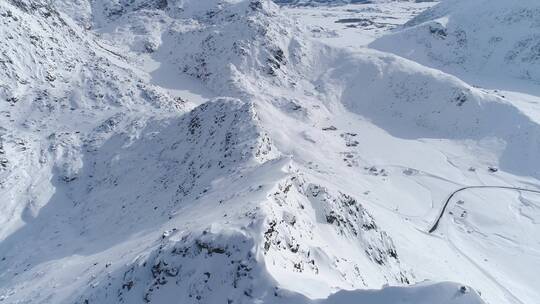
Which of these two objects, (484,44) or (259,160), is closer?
(259,160)

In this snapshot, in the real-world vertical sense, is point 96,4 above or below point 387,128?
above

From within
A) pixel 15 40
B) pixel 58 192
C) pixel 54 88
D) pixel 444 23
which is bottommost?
pixel 444 23

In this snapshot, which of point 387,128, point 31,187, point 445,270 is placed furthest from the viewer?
point 387,128

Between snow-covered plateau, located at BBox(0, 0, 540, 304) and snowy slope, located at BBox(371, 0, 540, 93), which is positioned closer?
snow-covered plateau, located at BBox(0, 0, 540, 304)

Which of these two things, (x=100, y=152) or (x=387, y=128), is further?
(x=387, y=128)

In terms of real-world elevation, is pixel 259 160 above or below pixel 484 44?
above

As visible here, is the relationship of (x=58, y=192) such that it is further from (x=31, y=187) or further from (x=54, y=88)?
(x=54, y=88)

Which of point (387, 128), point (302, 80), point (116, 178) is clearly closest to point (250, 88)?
point (302, 80)

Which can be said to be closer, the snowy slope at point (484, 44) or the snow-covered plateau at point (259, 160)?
the snow-covered plateau at point (259, 160)
